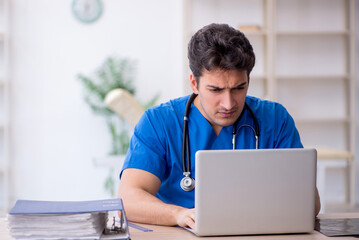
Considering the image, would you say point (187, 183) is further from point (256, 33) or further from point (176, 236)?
point (256, 33)

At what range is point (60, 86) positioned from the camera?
466 centimetres

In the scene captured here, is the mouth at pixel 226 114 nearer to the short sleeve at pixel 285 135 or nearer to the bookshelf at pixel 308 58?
the short sleeve at pixel 285 135

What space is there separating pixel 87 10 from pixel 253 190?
152 inches

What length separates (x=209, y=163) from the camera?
1111mm

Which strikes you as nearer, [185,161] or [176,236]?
[176,236]

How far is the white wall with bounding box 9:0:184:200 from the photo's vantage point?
15.2 ft

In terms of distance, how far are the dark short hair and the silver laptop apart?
1.42 feet

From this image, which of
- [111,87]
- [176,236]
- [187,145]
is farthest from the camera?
[111,87]

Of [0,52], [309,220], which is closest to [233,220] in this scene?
[309,220]

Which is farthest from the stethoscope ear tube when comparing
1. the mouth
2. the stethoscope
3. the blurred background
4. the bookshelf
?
the bookshelf

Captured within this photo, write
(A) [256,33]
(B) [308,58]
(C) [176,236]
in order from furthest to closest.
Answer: (B) [308,58] < (A) [256,33] < (C) [176,236]

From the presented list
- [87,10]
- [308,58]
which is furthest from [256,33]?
[87,10]

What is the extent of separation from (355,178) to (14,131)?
3.41 metres

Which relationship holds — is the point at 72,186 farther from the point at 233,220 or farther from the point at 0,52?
the point at 233,220
